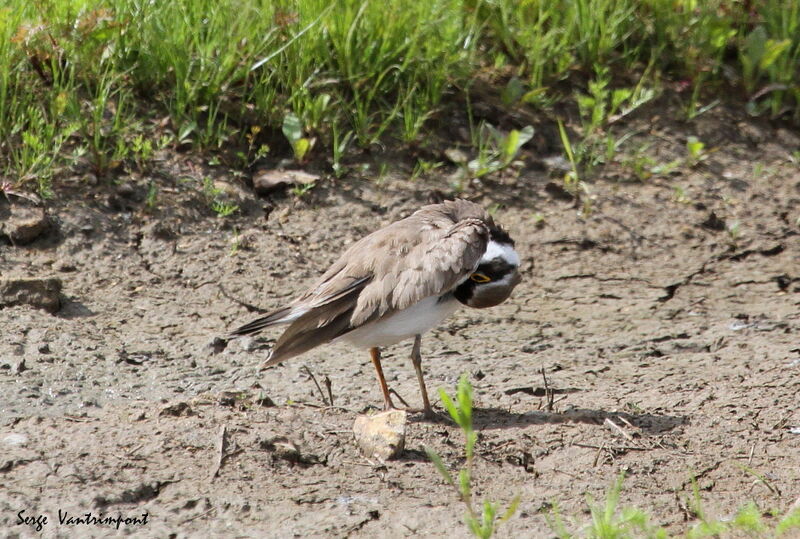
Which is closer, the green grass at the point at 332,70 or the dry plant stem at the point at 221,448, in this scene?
the dry plant stem at the point at 221,448

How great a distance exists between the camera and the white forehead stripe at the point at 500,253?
16.7ft

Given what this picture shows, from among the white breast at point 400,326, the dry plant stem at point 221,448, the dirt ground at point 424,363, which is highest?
the white breast at point 400,326

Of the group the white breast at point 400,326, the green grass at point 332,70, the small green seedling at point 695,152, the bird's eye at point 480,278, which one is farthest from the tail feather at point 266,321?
the small green seedling at point 695,152

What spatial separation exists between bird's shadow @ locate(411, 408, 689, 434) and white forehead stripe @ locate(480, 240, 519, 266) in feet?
2.24

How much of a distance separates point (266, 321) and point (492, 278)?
3.37 ft

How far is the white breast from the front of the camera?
4891mm

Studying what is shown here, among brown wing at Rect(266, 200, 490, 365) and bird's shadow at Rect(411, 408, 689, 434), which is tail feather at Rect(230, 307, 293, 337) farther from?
bird's shadow at Rect(411, 408, 689, 434)

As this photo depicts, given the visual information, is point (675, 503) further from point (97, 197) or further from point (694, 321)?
point (97, 197)

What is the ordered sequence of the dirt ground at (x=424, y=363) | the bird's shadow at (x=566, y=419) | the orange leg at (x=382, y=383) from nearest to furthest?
the dirt ground at (x=424, y=363) → the bird's shadow at (x=566, y=419) → the orange leg at (x=382, y=383)

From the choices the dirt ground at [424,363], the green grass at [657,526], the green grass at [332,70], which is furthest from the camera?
the green grass at [332,70]

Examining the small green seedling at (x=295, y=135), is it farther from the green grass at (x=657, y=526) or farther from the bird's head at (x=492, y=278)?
the green grass at (x=657, y=526)

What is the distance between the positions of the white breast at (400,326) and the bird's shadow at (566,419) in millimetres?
372

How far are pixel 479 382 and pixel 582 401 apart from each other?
0.54 metres

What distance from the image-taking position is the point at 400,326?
4906 millimetres
